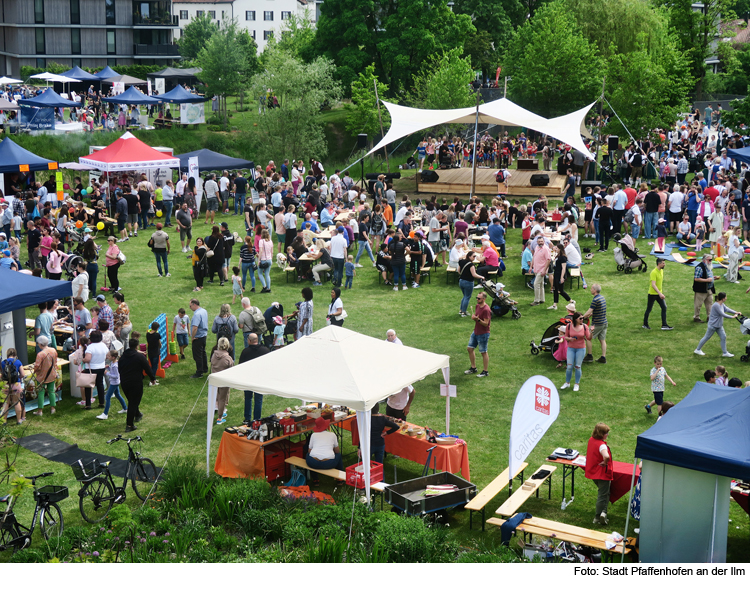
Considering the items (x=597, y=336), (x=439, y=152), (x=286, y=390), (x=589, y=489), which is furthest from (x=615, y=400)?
(x=439, y=152)

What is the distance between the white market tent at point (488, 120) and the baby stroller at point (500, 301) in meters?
9.98

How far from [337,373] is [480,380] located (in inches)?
196

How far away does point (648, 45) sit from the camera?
43.4 metres

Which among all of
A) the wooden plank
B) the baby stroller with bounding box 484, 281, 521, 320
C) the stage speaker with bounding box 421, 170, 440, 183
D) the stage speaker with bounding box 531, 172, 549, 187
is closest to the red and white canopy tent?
the stage speaker with bounding box 421, 170, 440, 183

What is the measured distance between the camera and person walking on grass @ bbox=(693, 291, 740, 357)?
14.5 meters

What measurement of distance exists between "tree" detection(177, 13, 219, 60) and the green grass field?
47250mm

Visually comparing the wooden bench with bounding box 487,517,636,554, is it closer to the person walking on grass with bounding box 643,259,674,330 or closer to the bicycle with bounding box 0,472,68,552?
the bicycle with bounding box 0,472,68,552

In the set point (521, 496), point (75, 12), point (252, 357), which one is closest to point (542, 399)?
point (521, 496)

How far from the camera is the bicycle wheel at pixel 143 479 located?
1033cm

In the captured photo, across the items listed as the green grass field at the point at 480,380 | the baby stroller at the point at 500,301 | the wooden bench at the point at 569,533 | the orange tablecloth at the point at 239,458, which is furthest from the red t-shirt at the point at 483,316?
the wooden bench at the point at 569,533

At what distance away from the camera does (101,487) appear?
10047 mm

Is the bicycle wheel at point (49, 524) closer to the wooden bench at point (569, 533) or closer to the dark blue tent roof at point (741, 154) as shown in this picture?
the wooden bench at point (569, 533)

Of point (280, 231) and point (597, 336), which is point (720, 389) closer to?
point (597, 336)

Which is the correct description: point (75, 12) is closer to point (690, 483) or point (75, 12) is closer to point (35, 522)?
point (35, 522)
